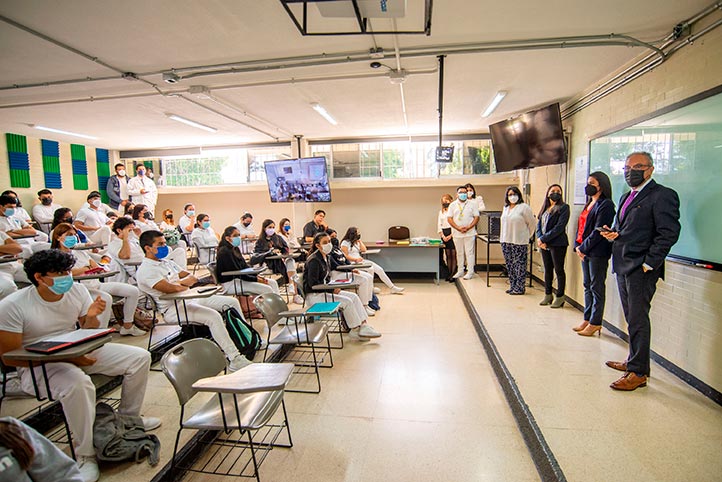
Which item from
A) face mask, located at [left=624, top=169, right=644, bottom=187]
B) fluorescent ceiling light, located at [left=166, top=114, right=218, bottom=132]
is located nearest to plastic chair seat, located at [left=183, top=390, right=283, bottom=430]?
face mask, located at [left=624, top=169, right=644, bottom=187]

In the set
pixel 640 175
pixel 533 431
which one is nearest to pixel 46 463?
pixel 533 431

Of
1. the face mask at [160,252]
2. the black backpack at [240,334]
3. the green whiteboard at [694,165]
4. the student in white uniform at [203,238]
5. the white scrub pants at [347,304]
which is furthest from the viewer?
the student in white uniform at [203,238]

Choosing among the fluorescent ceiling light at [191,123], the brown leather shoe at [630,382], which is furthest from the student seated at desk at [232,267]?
the brown leather shoe at [630,382]

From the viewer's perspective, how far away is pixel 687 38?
3156mm

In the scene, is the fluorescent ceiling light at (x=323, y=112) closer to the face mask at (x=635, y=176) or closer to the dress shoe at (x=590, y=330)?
the face mask at (x=635, y=176)

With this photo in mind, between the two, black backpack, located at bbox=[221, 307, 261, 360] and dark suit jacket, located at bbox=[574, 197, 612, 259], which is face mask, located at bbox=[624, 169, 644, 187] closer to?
dark suit jacket, located at bbox=[574, 197, 612, 259]

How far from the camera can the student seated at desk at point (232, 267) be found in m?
4.68

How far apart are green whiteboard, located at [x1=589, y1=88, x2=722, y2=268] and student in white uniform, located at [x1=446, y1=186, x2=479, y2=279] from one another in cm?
356

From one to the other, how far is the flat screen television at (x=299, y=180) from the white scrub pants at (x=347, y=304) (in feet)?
12.4

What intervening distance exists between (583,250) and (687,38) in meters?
1.97

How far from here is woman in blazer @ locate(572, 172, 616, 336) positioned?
3.78 m

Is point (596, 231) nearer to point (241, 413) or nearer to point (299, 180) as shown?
point (241, 413)

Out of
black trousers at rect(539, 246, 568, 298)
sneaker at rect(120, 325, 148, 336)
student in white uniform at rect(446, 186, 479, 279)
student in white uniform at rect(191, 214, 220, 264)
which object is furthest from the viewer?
student in white uniform at rect(446, 186, 479, 279)

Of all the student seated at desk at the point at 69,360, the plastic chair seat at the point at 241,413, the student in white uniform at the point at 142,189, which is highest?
the student in white uniform at the point at 142,189
